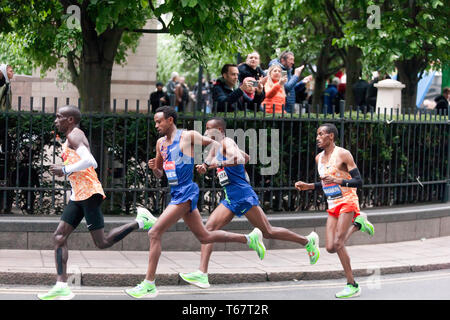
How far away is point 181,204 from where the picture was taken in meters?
7.96

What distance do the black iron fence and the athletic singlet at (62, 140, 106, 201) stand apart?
6.24ft

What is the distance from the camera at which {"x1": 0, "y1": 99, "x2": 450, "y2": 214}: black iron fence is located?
33.6ft

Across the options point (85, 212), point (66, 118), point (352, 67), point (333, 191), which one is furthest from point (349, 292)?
point (352, 67)

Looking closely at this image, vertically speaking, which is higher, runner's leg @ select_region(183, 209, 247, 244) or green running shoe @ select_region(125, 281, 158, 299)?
runner's leg @ select_region(183, 209, 247, 244)

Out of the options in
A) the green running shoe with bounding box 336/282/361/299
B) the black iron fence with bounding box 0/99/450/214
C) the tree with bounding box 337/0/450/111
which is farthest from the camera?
the tree with bounding box 337/0/450/111

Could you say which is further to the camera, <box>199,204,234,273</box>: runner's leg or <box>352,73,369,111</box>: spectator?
<box>352,73,369,111</box>: spectator

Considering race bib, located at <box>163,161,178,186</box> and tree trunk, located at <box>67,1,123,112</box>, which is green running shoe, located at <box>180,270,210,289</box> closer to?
race bib, located at <box>163,161,178,186</box>

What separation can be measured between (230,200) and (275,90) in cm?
360

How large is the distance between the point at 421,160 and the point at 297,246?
3255 millimetres

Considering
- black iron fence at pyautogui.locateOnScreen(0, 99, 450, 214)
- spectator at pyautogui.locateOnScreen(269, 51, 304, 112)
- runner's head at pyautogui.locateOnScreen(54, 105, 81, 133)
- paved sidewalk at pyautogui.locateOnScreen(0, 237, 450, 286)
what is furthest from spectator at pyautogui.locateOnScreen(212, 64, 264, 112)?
runner's head at pyautogui.locateOnScreen(54, 105, 81, 133)

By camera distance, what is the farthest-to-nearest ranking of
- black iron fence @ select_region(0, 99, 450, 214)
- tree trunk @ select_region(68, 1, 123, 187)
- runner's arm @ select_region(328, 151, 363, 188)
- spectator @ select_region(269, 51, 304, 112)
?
spectator @ select_region(269, 51, 304, 112), tree trunk @ select_region(68, 1, 123, 187), black iron fence @ select_region(0, 99, 450, 214), runner's arm @ select_region(328, 151, 363, 188)

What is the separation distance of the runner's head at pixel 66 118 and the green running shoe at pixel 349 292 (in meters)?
3.05
